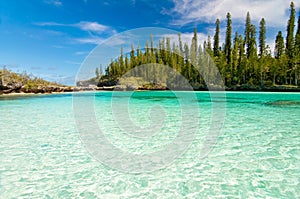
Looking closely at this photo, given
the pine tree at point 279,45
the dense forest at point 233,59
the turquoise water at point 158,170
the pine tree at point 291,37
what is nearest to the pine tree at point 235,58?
the dense forest at point 233,59

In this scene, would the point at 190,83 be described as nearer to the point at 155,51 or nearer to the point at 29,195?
the point at 155,51

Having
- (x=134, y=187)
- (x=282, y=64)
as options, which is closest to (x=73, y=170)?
(x=134, y=187)

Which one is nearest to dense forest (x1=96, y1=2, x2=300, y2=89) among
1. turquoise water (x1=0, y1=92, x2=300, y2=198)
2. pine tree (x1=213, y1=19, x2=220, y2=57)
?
pine tree (x1=213, y1=19, x2=220, y2=57)

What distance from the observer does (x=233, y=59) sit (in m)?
50.8

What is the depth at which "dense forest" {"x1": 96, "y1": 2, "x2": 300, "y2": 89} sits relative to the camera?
43047mm

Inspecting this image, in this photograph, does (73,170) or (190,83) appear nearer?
(73,170)

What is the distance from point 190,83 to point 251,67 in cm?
1693

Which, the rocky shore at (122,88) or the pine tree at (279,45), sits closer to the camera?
the rocky shore at (122,88)

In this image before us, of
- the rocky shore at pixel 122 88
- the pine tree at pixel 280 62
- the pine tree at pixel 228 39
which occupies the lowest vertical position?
the rocky shore at pixel 122 88

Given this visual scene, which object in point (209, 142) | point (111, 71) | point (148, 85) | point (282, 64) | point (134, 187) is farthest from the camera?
point (111, 71)

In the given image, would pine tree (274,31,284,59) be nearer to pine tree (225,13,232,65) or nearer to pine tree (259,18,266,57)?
pine tree (259,18,266,57)

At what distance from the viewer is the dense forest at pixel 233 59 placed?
4305cm

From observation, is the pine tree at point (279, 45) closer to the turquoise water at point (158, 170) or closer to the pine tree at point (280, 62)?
the pine tree at point (280, 62)

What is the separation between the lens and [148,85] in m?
61.9
